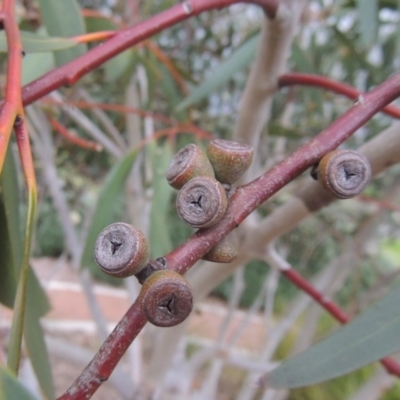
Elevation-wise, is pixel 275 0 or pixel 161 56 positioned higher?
pixel 275 0

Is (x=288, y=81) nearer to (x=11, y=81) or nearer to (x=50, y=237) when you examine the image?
(x=11, y=81)

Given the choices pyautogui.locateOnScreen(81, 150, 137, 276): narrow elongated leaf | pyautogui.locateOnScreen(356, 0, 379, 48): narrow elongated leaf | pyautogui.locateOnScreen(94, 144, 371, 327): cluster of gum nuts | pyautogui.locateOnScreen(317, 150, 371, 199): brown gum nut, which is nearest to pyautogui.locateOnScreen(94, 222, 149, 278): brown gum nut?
pyautogui.locateOnScreen(94, 144, 371, 327): cluster of gum nuts

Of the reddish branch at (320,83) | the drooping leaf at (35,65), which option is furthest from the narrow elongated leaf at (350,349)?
the drooping leaf at (35,65)

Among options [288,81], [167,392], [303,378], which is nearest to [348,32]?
[288,81]

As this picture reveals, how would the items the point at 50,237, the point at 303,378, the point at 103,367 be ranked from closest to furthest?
the point at 103,367, the point at 303,378, the point at 50,237

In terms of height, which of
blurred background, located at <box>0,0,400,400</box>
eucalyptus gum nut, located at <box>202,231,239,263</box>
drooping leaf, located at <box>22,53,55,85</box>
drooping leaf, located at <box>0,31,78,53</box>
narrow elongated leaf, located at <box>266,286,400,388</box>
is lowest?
blurred background, located at <box>0,0,400,400</box>

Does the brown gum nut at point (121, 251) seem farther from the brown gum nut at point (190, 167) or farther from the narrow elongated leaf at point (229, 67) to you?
the narrow elongated leaf at point (229, 67)

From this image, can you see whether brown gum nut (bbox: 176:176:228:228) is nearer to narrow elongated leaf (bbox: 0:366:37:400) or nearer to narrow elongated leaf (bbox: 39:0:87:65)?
narrow elongated leaf (bbox: 0:366:37:400)
